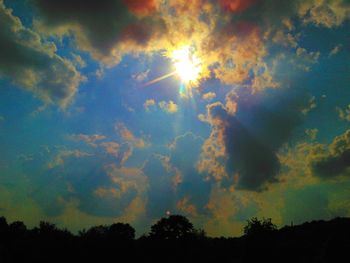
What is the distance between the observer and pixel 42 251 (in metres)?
61.3

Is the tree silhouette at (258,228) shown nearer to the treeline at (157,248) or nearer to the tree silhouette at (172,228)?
the treeline at (157,248)

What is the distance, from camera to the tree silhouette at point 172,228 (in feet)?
418

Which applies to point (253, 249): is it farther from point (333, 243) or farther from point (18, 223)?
point (18, 223)

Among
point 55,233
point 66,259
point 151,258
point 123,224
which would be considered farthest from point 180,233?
point 66,259

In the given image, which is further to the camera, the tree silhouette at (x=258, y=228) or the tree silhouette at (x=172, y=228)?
the tree silhouette at (x=172, y=228)

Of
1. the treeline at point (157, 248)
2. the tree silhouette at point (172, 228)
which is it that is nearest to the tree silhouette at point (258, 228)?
the treeline at point (157, 248)

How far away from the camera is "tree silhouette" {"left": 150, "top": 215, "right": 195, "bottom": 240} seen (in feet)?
418

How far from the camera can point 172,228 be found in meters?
129

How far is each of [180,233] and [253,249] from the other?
216 ft

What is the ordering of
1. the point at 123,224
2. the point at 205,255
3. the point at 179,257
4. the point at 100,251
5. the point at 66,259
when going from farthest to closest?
the point at 123,224
the point at 205,255
the point at 179,257
the point at 100,251
the point at 66,259

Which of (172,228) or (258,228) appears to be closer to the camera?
(258,228)

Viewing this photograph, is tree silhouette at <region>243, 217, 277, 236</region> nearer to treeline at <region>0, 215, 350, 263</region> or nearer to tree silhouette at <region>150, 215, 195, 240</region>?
treeline at <region>0, 215, 350, 263</region>

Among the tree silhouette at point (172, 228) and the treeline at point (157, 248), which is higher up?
the tree silhouette at point (172, 228)

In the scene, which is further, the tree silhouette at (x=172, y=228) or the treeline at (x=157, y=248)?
the tree silhouette at (x=172, y=228)
